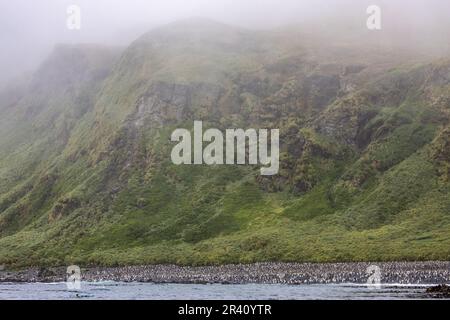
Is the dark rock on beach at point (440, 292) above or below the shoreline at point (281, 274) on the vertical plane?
above

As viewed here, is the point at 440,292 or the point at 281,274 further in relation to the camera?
the point at 281,274

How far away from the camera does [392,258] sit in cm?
16888

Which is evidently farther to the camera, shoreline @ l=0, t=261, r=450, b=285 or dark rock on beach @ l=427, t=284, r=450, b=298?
shoreline @ l=0, t=261, r=450, b=285

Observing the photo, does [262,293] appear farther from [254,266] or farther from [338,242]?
[338,242]

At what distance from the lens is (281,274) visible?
15738 centimetres

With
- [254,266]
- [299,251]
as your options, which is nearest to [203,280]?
[254,266]

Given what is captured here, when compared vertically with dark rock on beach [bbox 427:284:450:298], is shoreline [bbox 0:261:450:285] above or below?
below

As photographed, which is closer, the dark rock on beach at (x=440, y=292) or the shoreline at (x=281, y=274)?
the dark rock on beach at (x=440, y=292)

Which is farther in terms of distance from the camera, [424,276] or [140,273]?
[140,273]

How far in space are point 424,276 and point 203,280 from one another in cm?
5263

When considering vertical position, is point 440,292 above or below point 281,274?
above

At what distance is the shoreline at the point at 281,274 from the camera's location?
445 feet

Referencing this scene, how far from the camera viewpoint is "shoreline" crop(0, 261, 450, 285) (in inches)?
5344
